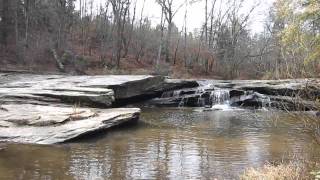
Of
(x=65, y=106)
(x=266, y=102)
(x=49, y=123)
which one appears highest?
(x=65, y=106)

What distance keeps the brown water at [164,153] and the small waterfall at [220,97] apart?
32.5 ft

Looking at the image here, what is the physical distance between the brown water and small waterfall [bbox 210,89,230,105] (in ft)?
32.5

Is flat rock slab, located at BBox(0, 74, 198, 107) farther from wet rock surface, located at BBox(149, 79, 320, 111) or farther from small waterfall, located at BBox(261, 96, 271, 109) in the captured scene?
small waterfall, located at BBox(261, 96, 271, 109)

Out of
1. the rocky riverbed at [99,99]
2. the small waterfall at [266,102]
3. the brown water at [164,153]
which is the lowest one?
the brown water at [164,153]

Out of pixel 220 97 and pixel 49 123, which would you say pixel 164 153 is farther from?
pixel 220 97

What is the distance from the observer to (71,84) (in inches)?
872

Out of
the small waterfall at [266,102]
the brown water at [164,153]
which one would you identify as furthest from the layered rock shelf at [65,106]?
the small waterfall at [266,102]

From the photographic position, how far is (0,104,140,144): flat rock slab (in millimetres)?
13781

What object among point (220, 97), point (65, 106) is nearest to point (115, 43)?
point (220, 97)

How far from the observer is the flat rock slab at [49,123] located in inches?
543

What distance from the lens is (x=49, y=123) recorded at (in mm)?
14711

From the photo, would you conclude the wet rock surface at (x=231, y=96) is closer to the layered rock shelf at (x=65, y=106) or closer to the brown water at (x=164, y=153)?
the layered rock shelf at (x=65, y=106)

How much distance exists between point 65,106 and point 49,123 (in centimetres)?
393

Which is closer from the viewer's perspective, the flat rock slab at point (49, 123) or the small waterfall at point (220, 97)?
the flat rock slab at point (49, 123)
